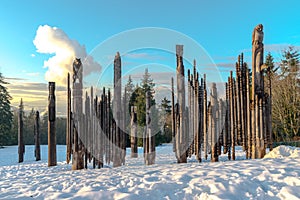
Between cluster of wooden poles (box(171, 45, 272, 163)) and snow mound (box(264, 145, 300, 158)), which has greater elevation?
cluster of wooden poles (box(171, 45, 272, 163))

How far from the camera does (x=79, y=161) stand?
8742 millimetres

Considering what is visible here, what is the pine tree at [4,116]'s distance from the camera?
31.6m

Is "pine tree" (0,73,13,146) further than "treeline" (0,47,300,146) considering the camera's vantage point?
Yes

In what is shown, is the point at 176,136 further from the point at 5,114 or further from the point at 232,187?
the point at 5,114

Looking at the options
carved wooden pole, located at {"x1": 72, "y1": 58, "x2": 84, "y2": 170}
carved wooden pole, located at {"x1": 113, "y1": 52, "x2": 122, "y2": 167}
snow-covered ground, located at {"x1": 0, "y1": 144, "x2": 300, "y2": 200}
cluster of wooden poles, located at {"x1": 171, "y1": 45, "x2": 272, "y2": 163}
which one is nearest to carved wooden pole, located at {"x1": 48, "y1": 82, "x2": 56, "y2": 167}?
carved wooden pole, located at {"x1": 72, "y1": 58, "x2": 84, "y2": 170}

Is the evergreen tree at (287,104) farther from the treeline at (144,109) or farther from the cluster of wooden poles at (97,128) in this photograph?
the cluster of wooden poles at (97,128)

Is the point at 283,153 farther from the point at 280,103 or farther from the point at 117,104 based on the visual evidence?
the point at 280,103

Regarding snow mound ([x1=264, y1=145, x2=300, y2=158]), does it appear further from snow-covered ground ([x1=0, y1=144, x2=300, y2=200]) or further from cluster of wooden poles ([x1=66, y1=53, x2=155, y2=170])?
cluster of wooden poles ([x1=66, y1=53, x2=155, y2=170])

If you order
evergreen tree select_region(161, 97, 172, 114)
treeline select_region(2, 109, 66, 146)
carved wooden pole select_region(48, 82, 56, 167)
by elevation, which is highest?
evergreen tree select_region(161, 97, 172, 114)

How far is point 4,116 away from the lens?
32.1 metres

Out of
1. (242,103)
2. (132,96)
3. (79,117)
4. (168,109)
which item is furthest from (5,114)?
(242,103)

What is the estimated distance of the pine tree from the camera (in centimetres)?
3156

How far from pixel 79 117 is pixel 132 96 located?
18350mm

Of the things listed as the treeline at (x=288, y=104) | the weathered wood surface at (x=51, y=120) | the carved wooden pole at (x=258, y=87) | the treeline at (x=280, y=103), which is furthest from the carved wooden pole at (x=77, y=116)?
the treeline at (x=288, y=104)
